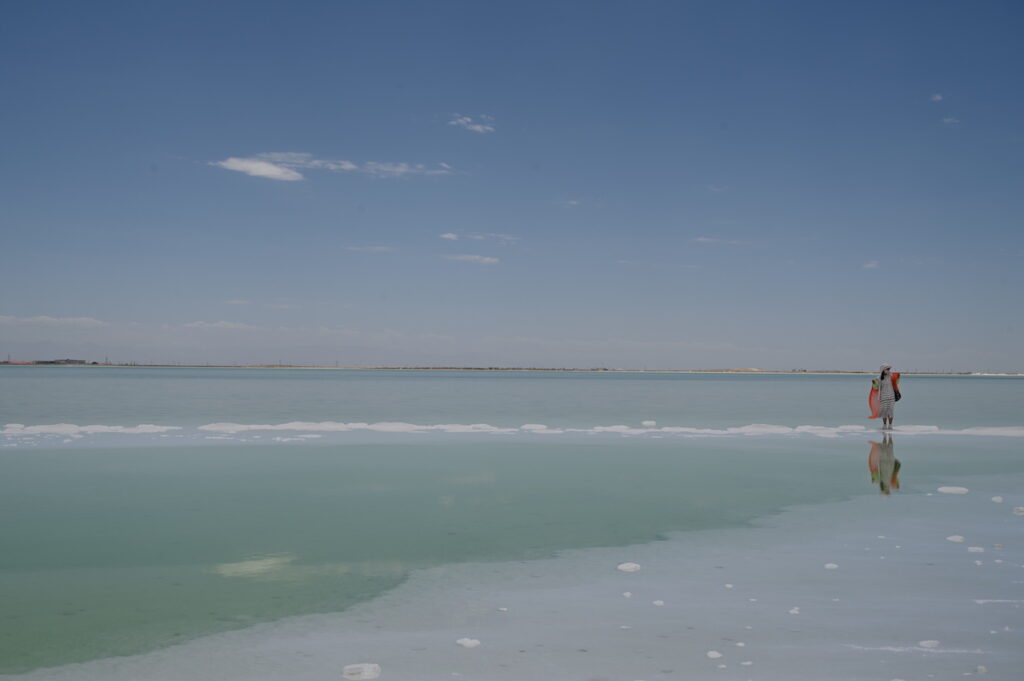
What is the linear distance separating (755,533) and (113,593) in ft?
23.6

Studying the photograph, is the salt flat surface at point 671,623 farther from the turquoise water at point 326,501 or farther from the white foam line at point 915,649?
the turquoise water at point 326,501

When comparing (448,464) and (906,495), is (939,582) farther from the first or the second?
(448,464)

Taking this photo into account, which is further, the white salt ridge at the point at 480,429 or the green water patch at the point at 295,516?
the white salt ridge at the point at 480,429

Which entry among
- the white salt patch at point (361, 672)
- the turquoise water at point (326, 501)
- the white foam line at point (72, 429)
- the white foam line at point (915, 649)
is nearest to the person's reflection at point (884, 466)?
the turquoise water at point (326, 501)

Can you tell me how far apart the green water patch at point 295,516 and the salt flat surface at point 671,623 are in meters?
0.51

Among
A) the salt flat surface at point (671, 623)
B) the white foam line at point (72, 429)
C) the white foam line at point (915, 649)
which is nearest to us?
the salt flat surface at point (671, 623)

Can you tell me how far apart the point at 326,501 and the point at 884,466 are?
11596 mm

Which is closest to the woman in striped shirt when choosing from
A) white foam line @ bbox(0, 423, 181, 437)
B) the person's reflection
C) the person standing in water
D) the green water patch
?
the person standing in water

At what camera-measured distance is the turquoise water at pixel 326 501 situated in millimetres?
6855

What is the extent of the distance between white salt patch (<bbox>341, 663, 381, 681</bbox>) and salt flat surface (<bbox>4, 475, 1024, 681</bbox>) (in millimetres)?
20

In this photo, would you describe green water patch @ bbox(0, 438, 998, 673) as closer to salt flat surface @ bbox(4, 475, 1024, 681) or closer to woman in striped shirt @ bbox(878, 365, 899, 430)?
salt flat surface @ bbox(4, 475, 1024, 681)

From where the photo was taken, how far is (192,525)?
10039 millimetres

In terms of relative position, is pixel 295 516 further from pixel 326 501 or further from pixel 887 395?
pixel 887 395

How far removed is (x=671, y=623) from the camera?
6.28 metres
